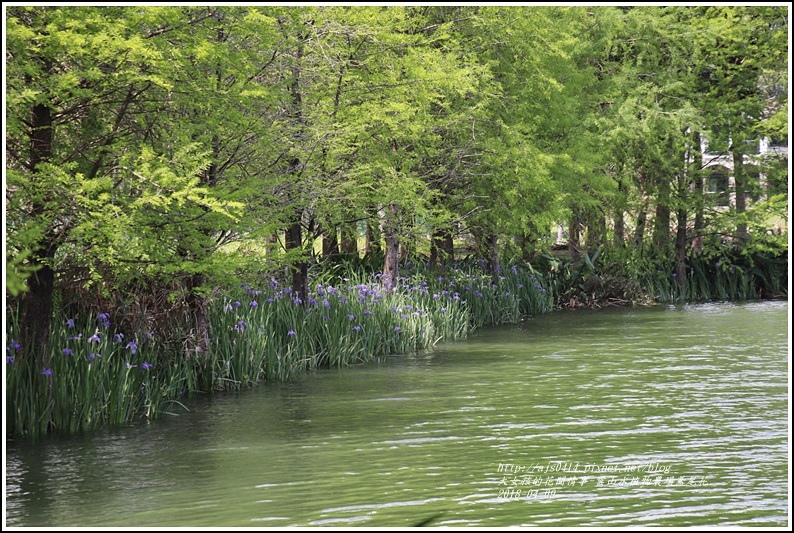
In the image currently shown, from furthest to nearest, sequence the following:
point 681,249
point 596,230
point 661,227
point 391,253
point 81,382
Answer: point 661,227
point 596,230
point 681,249
point 391,253
point 81,382

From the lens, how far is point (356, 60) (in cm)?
1831

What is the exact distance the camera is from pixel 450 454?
33.5 feet

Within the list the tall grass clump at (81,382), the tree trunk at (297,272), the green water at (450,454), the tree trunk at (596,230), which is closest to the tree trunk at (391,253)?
the tree trunk at (297,272)

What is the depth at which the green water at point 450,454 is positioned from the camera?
8172mm

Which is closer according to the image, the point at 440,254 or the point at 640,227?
the point at 440,254

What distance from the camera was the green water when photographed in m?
8.17

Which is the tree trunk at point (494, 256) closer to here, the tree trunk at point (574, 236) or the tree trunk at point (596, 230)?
the tree trunk at point (574, 236)

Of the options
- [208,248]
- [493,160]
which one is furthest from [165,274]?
[493,160]

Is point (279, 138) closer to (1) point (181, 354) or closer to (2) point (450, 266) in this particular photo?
(1) point (181, 354)

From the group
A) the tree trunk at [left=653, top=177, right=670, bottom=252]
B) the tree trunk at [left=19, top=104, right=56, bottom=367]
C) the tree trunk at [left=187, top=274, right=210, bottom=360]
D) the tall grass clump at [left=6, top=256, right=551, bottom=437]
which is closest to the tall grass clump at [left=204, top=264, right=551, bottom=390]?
the tall grass clump at [left=6, top=256, right=551, bottom=437]

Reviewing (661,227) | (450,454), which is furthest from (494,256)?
(450,454)

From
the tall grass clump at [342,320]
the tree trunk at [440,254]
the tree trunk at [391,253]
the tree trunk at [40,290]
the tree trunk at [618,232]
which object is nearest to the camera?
the tree trunk at [40,290]

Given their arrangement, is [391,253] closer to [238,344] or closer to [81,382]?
[238,344]

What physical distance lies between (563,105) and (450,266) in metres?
4.18
